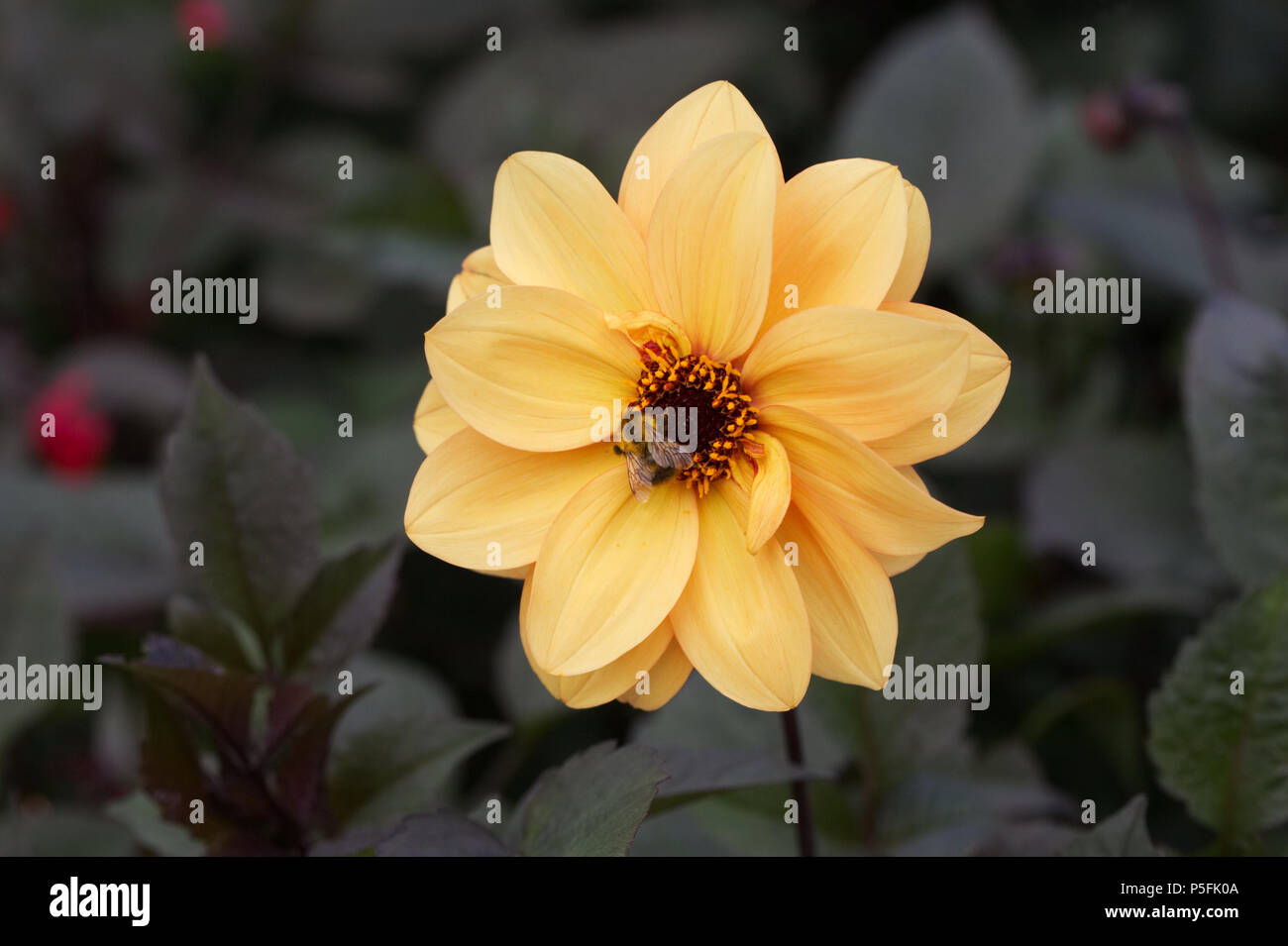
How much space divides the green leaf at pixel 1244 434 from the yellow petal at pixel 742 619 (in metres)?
0.50

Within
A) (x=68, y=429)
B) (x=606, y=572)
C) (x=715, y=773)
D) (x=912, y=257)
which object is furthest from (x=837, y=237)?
(x=68, y=429)

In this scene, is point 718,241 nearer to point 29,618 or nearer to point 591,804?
point 591,804

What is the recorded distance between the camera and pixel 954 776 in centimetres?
101

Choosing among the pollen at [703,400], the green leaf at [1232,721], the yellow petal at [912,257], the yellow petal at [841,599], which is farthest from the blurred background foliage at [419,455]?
the yellow petal at [912,257]

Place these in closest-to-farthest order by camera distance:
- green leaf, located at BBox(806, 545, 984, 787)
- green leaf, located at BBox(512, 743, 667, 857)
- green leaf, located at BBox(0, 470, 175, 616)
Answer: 1. green leaf, located at BBox(512, 743, 667, 857)
2. green leaf, located at BBox(806, 545, 984, 787)
3. green leaf, located at BBox(0, 470, 175, 616)

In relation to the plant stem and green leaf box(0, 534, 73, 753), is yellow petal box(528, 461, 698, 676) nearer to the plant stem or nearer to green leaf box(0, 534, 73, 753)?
the plant stem

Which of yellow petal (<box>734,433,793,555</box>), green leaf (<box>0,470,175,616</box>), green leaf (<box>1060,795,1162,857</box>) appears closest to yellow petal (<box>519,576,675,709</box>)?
yellow petal (<box>734,433,793,555</box>)

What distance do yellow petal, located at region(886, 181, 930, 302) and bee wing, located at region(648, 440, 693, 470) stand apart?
182mm

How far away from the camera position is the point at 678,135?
81 cm

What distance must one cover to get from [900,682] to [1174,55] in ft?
5.60

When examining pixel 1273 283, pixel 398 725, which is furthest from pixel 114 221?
pixel 1273 283

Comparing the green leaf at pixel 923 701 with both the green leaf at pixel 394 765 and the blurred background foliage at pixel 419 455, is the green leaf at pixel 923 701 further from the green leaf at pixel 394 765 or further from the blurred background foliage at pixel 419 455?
the green leaf at pixel 394 765

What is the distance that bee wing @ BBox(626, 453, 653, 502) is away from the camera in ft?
2.67
